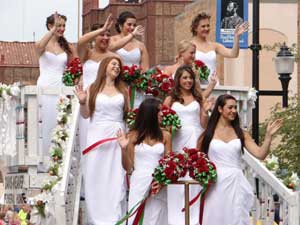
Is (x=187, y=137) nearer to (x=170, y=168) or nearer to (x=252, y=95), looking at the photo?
(x=170, y=168)

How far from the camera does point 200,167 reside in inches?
600

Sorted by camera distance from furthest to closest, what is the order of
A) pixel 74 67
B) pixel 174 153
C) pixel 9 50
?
pixel 9 50
pixel 74 67
pixel 174 153

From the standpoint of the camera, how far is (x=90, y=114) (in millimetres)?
16344

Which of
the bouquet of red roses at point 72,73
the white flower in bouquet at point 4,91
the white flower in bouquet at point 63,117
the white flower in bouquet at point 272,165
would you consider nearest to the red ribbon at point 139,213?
the white flower in bouquet at point 272,165

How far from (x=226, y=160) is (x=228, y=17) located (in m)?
6.32

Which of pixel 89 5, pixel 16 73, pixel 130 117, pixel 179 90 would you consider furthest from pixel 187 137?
pixel 16 73

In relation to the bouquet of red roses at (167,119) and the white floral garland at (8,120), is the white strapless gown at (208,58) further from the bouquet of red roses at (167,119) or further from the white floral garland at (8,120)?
the white floral garland at (8,120)

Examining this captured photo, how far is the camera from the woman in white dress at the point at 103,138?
16141 millimetres

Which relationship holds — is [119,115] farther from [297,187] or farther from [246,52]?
[246,52]

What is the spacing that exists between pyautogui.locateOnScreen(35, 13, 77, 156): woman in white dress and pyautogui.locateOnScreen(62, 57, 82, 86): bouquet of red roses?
0.65 ft

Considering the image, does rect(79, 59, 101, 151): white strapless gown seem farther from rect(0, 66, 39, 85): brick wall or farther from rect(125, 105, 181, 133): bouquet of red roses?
rect(0, 66, 39, 85): brick wall

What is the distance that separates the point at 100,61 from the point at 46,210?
2.69m

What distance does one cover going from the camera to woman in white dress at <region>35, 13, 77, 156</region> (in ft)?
→ 60.0

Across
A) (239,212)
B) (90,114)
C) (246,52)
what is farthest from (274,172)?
(246,52)
